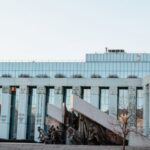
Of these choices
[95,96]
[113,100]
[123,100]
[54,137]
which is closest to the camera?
[54,137]

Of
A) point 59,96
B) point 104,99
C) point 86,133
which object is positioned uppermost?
point 59,96

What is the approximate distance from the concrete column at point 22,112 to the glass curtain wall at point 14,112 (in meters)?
0.94

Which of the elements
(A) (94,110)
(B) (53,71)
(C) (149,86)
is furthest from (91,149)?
(B) (53,71)

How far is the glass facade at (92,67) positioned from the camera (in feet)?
240

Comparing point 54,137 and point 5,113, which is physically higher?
point 5,113

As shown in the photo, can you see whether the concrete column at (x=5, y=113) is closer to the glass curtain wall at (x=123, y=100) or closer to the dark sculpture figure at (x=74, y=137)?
the glass curtain wall at (x=123, y=100)

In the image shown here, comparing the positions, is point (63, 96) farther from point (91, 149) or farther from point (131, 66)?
point (91, 149)

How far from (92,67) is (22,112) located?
736 inches

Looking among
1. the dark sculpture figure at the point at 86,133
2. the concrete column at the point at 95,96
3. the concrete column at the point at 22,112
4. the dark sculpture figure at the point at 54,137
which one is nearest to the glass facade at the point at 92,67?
the concrete column at the point at 22,112

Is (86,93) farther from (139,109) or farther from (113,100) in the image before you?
(139,109)

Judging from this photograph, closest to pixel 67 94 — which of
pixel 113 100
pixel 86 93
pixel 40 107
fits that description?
pixel 86 93

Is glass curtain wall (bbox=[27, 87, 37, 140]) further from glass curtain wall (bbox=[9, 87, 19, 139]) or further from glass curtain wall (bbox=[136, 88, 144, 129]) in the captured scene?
glass curtain wall (bbox=[136, 88, 144, 129])

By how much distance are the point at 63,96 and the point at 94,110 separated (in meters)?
18.9

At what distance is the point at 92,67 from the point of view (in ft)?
244
